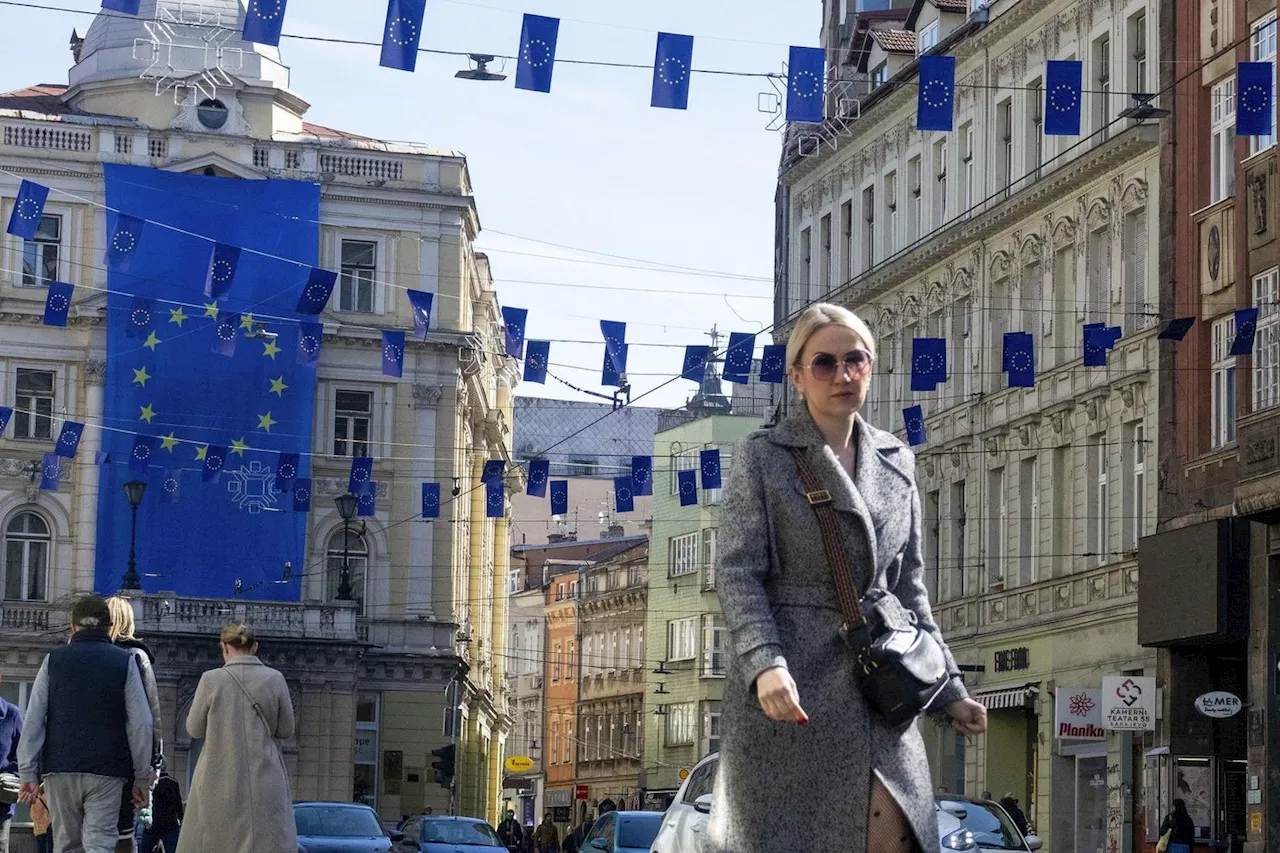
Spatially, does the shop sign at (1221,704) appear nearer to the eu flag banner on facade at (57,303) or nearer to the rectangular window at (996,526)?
the rectangular window at (996,526)

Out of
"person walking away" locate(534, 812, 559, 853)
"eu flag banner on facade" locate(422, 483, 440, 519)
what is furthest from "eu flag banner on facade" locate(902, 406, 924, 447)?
"person walking away" locate(534, 812, 559, 853)

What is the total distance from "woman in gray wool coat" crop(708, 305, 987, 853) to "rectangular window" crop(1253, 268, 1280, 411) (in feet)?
89.6

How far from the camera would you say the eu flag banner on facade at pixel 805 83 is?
23.9 m

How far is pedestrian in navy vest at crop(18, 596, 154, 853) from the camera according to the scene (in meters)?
12.2

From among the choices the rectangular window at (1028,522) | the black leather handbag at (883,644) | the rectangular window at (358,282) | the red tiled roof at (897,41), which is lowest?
the black leather handbag at (883,644)

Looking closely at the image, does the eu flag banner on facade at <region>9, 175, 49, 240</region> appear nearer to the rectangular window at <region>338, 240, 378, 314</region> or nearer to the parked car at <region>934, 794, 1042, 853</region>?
the parked car at <region>934, 794, 1042, 853</region>

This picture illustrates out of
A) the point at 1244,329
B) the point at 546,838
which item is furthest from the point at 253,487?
the point at 1244,329

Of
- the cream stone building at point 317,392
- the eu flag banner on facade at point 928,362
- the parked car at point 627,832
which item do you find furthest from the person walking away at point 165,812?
the cream stone building at point 317,392

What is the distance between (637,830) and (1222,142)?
48.0 feet

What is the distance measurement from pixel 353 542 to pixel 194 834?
2371 inches

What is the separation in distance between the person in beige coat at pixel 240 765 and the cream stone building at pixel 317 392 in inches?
2084

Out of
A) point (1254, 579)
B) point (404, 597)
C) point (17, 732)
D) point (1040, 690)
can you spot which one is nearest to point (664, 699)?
point (404, 597)

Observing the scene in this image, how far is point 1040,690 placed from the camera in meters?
43.3

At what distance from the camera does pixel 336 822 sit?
29.6m
